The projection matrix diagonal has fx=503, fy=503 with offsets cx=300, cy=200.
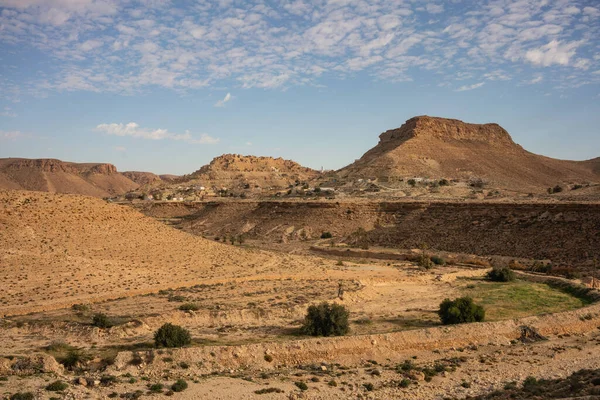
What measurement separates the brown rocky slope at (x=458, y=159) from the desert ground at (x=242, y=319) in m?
60.0

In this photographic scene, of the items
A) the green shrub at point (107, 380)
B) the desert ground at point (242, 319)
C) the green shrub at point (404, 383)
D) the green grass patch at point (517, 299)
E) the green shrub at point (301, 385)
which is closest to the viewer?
the green shrub at point (107, 380)

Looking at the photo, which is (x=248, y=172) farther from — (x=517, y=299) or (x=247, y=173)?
(x=517, y=299)

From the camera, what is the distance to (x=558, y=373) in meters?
15.4

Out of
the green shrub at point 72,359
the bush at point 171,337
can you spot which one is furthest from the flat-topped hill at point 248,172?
the green shrub at point 72,359

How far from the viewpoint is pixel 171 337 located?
15852 millimetres

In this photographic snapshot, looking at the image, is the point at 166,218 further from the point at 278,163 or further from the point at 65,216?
the point at 278,163

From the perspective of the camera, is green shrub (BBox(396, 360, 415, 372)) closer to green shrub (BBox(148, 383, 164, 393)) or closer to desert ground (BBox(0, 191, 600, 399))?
desert ground (BBox(0, 191, 600, 399))

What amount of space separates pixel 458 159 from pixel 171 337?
97.1 meters

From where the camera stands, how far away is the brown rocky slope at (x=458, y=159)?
95.4 meters

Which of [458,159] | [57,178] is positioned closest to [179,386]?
[458,159]

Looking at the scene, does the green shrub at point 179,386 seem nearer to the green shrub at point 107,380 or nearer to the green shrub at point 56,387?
the green shrub at point 107,380

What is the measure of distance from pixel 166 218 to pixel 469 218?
49589mm

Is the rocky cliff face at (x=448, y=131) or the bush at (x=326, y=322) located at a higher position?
the rocky cliff face at (x=448, y=131)

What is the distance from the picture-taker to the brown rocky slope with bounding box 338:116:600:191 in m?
95.4
